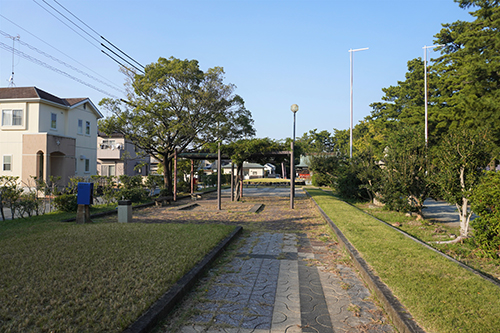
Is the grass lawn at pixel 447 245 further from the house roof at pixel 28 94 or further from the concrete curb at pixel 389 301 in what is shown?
the house roof at pixel 28 94

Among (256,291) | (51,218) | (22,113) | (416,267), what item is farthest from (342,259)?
(22,113)

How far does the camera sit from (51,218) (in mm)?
10703

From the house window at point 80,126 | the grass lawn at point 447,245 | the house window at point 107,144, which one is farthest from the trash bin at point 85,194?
the house window at point 107,144

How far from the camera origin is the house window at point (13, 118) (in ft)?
78.7

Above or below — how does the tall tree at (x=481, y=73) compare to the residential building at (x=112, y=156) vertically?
above

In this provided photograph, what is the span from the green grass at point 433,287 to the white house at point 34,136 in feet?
75.7

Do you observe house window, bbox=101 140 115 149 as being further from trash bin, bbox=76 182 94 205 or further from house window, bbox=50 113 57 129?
trash bin, bbox=76 182 94 205

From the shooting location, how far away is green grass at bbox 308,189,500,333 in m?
3.27

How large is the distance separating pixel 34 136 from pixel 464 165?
25433 millimetres

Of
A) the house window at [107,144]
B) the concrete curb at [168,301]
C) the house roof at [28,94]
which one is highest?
the house roof at [28,94]

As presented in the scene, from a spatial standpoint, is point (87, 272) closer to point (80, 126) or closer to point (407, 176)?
point (407, 176)

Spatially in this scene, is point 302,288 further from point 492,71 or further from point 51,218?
point 492,71

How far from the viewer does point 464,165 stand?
7.56m

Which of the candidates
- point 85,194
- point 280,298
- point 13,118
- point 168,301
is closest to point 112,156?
point 13,118
